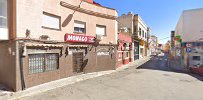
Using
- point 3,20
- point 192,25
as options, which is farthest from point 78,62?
point 192,25

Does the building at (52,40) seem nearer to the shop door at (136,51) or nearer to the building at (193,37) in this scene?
the building at (193,37)

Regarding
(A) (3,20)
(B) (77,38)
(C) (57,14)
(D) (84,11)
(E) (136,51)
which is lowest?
(E) (136,51)

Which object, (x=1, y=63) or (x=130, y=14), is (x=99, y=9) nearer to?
(x=1, y=63)

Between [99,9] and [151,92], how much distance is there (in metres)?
10.6

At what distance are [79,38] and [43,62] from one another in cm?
422

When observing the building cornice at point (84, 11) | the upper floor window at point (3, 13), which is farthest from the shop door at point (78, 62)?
the upper floor window at point (3, 13)

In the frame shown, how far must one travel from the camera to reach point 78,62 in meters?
15.6

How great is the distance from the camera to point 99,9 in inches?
695

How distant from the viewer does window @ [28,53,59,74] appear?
444 inches

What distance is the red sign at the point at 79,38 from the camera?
1411cm

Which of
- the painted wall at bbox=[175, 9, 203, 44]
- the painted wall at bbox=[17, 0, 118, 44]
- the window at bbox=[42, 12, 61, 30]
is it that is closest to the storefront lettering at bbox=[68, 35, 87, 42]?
the painted wall at bbox=[17, 0, 118, 44]

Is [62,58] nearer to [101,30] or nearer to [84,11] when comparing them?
[84,11]

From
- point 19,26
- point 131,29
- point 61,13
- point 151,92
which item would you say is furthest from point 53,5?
point 131,29

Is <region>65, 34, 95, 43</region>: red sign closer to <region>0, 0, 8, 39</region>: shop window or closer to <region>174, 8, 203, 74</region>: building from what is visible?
<region>0, 0, 8, 39</region>: shop window
